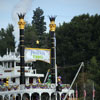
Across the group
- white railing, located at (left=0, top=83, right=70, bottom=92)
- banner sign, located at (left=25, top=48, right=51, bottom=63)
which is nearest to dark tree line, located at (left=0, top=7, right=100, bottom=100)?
banner sign, located at (left=25, top=48, right=51, bottom=63)

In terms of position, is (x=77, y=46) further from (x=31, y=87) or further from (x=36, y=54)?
(x=31, y=87)

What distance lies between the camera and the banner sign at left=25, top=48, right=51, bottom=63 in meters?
65.4

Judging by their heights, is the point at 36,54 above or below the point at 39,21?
below

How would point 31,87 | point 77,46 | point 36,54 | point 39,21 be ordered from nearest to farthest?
point 31,87 → point 36,54 → point 77,46 → point 39,21

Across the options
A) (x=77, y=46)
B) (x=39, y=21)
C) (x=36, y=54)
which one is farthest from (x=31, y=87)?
(x=39, y=21)

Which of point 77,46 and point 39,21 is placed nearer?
point 77,46

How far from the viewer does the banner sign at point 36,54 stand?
65438mm

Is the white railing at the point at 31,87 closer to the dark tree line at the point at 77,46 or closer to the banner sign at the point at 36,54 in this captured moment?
the banner sign at the point at 36,54

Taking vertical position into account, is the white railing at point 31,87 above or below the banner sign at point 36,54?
below

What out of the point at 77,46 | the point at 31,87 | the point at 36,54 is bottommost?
the point at 31,87

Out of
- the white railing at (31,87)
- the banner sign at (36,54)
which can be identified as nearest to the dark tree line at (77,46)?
the banner sign at (36,54)

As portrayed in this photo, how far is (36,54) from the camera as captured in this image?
217 feet

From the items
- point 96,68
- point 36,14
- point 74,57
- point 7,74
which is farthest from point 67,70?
point 36,14

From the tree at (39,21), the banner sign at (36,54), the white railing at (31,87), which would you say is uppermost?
the tree at (39,21)
